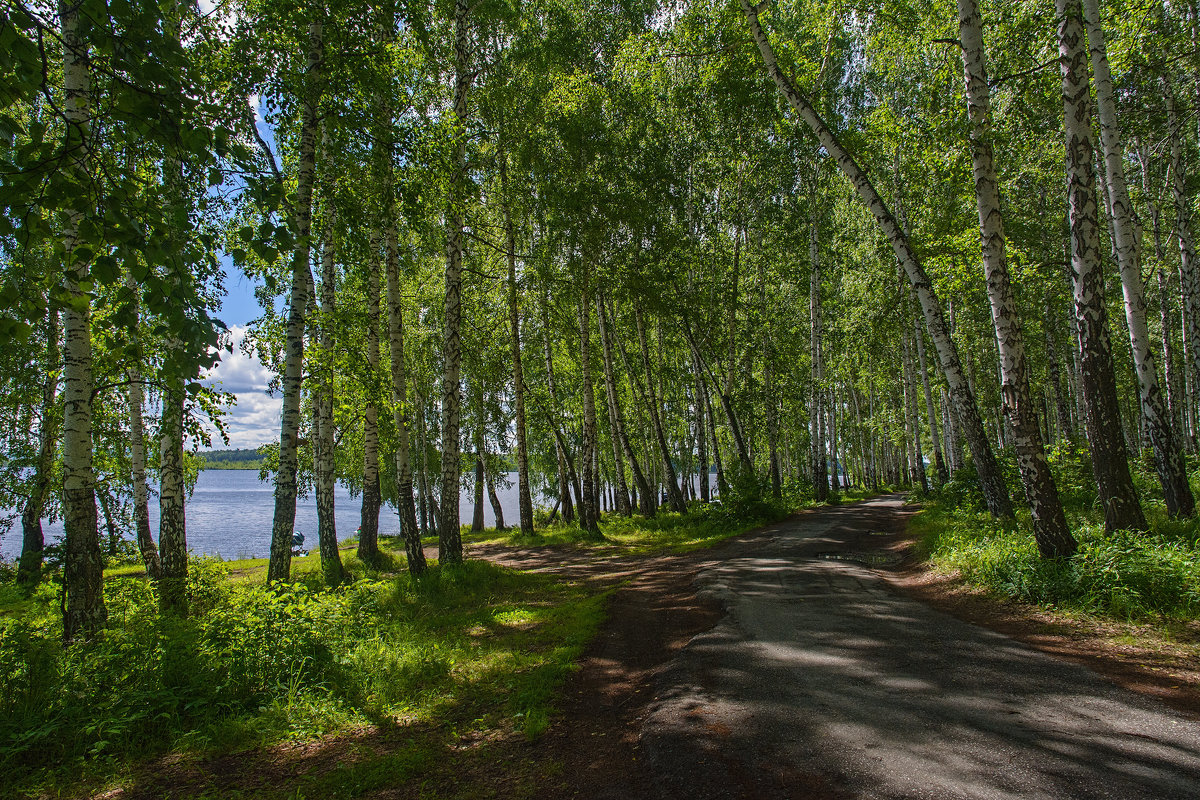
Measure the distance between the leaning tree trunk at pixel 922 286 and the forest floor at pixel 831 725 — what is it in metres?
3.97

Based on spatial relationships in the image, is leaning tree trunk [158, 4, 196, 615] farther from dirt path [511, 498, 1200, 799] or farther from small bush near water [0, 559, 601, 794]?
dirt path [511, 498, 1200, 799]

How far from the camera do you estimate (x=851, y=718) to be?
4.32 meters

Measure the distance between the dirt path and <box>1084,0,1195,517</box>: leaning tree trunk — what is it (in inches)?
171


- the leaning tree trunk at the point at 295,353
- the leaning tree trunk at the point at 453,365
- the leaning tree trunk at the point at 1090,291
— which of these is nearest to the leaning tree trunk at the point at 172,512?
the leaning tree trunk at the point at 295,353

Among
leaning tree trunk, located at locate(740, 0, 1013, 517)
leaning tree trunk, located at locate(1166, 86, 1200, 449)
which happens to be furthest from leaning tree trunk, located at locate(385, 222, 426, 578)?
leaning tree trunk, located at locate(1166, 86, 1200, 449)

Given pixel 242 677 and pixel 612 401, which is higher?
pixel 612 401

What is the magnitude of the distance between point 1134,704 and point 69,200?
705 centimetres

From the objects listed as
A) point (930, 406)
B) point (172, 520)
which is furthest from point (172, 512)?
point (930, 406)

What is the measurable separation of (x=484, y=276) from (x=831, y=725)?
12.2m

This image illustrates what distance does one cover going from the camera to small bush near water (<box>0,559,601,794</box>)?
14.2 feet

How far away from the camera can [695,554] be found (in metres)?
13.9

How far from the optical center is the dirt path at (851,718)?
11.4 ft

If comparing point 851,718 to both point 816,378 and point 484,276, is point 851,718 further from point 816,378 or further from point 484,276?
point 816,378

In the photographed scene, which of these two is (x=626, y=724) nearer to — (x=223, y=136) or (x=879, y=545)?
(x=223, y=136)
